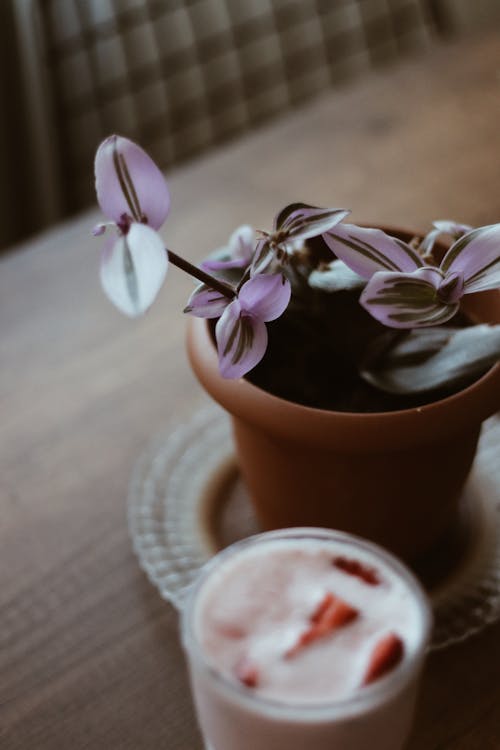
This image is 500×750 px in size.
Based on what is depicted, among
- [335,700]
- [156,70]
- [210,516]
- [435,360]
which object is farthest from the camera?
[156,70]

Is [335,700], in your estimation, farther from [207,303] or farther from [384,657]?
[207,303]

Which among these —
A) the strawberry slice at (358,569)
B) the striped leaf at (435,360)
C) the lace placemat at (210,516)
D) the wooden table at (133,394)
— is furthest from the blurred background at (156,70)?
the strawberry slice at (358,569)

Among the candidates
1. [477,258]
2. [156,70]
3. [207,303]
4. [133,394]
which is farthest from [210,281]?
[156,70]

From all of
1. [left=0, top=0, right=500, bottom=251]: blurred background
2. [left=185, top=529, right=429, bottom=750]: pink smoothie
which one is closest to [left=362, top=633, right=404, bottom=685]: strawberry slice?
[left=185, top=529, right=429, bottom=750]: pink smoothie

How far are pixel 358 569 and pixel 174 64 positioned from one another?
42.8 inches

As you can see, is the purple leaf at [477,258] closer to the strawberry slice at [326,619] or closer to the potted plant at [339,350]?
the potted plant at [339,350]

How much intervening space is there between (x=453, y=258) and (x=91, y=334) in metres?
0.38

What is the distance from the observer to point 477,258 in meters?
0.39

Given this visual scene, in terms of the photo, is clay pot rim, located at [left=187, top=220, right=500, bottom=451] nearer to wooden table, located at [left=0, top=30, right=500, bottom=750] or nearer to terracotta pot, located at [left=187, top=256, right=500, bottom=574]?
terracotta pot, located at [left=187, top=256, right=500, bottom=574]

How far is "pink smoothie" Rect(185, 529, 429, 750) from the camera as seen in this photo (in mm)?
328

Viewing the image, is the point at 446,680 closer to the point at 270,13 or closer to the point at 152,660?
the point at 152,660

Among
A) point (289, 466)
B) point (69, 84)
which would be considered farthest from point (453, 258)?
point (69, 84)

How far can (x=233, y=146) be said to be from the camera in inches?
36.2

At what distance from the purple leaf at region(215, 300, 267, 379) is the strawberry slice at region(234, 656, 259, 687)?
4.6 inches
